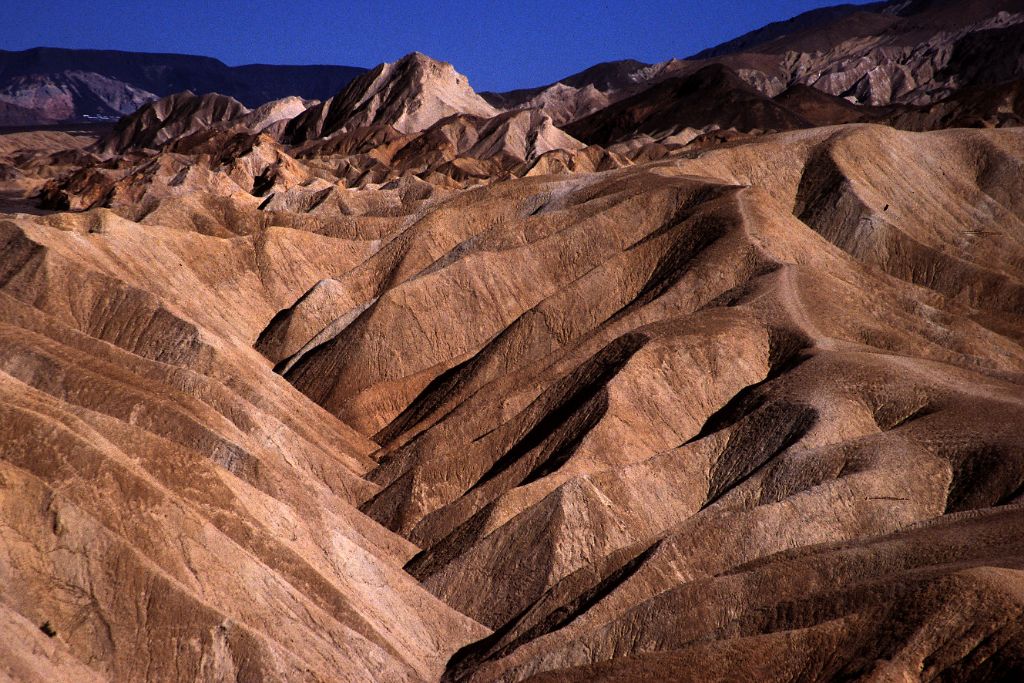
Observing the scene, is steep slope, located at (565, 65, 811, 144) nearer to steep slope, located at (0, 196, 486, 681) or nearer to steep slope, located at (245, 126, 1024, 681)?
steep slope, located at (245, 126, 1024, 681)

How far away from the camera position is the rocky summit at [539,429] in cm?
3028

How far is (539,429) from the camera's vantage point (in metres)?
52.5

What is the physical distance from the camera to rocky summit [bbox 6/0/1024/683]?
3028 cm

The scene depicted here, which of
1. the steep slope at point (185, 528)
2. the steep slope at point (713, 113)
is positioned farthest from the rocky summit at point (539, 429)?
the steep slope at point (713, 113)

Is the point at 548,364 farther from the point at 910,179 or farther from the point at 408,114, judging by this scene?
the point at 408,114

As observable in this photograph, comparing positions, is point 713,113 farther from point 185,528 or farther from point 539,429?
point 185,528

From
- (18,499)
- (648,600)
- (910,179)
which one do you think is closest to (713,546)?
(648,600)

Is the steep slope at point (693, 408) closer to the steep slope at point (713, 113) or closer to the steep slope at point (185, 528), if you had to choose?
Answer: the steep slope at point (185, 528)

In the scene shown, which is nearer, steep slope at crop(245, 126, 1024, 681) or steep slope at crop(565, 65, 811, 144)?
steep slope at crop(245, 126, 1024, 681)

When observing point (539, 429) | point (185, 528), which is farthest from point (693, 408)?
point (185, 528)

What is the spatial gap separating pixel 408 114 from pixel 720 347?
150 m

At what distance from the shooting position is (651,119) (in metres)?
195

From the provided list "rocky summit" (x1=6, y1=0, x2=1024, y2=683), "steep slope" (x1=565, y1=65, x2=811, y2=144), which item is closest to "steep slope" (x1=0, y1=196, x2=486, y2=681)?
"rocky summit" (x1=6, y1=0, x2=1024, y2=683)

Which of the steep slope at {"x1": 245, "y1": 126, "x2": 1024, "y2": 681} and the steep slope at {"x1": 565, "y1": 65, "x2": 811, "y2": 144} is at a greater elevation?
the steep slope at {"x1": 565, "y1": 65, "x2": 811, "y2": 144}
